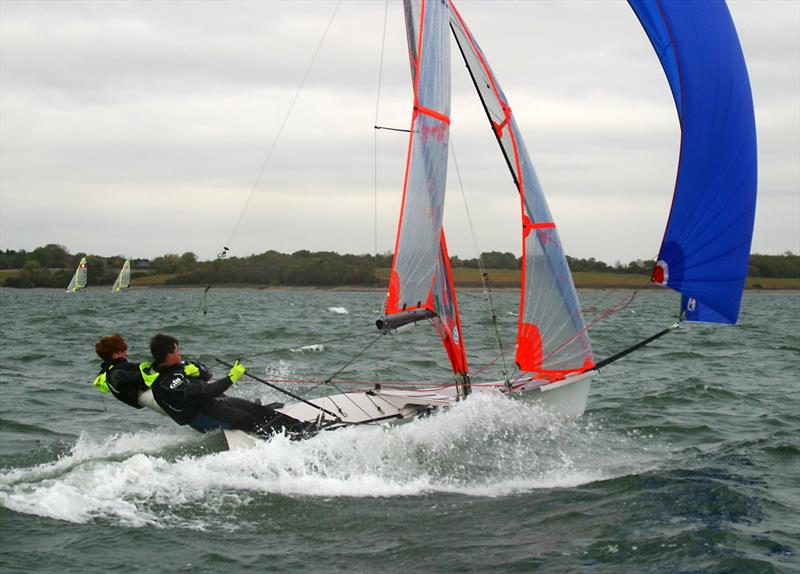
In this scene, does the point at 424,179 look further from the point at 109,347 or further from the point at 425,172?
the point at 109,347

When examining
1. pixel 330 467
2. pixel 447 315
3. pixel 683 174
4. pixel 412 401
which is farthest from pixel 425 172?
pixel 330 467

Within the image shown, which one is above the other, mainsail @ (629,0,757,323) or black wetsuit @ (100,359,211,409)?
mainsail @ (629,0,757,323)

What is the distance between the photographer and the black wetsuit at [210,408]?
672 cm

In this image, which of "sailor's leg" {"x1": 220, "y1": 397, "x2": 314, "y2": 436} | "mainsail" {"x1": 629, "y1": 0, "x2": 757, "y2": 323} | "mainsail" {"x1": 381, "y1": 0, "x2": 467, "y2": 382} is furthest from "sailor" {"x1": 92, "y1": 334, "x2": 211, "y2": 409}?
"mainsail" {"x1": 629, "y1": 0, "x2": 757, "y2": 323}

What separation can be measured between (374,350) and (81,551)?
38.6 ft

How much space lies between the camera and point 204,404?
684 cm

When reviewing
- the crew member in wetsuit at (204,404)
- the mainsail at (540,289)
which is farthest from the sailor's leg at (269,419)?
the mainsail at (540,289)

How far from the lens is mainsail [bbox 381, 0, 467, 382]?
729cm

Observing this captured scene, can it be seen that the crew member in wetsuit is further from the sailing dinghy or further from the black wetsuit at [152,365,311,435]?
the sailing dinghy

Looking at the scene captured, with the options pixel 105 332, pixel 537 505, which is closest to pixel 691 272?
pixel 537 505

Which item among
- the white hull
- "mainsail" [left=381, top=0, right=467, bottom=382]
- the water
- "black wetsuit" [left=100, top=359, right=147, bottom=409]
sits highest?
"mainsail" [left=381, top=0, right=467, bottom=382]

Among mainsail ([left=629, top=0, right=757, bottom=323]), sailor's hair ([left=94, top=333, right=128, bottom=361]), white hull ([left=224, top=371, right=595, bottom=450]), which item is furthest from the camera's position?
white hull ([left=224, top=371, right=595, bottom=450])

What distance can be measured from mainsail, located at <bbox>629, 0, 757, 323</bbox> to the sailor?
3.70 m

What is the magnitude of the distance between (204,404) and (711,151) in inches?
171
